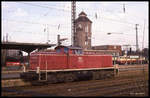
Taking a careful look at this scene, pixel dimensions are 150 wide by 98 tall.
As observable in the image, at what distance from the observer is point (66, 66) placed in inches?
895

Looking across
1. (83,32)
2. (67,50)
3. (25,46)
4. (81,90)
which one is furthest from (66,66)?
(83,32)

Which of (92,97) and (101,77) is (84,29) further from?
(92,97)

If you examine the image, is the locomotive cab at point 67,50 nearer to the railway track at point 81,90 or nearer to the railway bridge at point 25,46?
the railway bridge at point 25,46

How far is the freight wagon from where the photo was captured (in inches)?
816

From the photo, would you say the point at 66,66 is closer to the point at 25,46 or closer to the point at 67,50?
the point at 67,50

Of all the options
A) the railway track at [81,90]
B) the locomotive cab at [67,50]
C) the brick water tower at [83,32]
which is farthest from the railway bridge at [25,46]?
the brick water tower at [83,32]

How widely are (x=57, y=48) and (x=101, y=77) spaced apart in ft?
19.1

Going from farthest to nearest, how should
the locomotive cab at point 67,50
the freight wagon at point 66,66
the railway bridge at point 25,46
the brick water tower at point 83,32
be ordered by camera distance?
the brick water tower at point 83,32 → the locomotive cab at point 67,50 → the freight wagon at point 66,66 → the railway bridge at point 25,46

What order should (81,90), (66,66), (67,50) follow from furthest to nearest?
(67,50)
(66,66)
(81,90)

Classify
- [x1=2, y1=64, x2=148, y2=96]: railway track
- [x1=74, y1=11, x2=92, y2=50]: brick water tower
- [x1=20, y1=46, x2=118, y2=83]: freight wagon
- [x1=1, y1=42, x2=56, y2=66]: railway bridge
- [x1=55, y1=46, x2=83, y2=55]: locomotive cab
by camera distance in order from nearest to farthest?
[x1=2, y1=64, x2=148, y2=96]: railway track < [x1=1, y1=42, x2=56, y2=66]: railway bridge < [x1=20, y1=46, x2=118, y2=83]: freight wagon < [x1=55, y1=46, x2=83, y2=55]: locomotive cab < [x1=74, y1=11, x2=92, y2=50]: brick water tower

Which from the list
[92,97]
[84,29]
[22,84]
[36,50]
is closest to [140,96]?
[92,97]

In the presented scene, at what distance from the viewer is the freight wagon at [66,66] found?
Answer: 20734 mm

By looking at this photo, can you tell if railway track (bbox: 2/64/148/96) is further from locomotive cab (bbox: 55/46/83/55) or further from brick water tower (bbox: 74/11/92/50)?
brick water tower (bbox: 74/11/92/50)

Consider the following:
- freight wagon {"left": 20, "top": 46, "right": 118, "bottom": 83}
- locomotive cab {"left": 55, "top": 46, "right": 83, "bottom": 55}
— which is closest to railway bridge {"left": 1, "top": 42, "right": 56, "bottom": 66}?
freight wagon {"left": 20, "top": 46, "right": 118, "bottom": 83}
